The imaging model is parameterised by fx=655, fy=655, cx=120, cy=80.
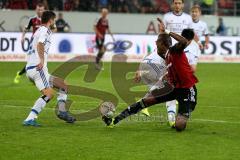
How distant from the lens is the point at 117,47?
3181 cm

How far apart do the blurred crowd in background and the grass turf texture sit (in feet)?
61.6

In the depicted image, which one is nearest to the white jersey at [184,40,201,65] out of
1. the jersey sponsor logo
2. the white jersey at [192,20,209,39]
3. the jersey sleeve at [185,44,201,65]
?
the jersey sleeve at [185,44,201,65]

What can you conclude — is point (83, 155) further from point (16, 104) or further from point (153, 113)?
point (16, 104)

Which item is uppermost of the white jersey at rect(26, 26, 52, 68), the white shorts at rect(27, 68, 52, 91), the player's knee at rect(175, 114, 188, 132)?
the white jersey at rect(26, 26, 52, 68)

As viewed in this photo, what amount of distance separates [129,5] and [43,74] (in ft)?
84.0

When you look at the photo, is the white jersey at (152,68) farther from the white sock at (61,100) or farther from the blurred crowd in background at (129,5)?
the blurred crowd in background at (129,5)

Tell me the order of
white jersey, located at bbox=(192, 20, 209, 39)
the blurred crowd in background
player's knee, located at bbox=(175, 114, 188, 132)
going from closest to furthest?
player's knee, located at bbox=(175, 114, 188, 132) < white jersey, located at bbox=(192, 20, 209, 39) < the blurred crowd in background

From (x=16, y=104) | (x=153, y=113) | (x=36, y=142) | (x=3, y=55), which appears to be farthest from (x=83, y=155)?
(x=3, y=55)

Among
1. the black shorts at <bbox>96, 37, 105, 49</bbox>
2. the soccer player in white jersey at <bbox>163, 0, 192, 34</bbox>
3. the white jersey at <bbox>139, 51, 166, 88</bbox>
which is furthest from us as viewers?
the black shorts at <bbox>96, 37, 105, 49</bbox>

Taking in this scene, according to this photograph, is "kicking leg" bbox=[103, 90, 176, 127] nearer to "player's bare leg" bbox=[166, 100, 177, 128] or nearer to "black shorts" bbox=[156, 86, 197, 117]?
"black shorts" bbox=[156, 86, 197, 117]

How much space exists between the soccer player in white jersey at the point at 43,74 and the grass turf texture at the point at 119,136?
29cm

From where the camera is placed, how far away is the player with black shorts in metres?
11.7

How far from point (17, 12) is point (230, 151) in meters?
26.1

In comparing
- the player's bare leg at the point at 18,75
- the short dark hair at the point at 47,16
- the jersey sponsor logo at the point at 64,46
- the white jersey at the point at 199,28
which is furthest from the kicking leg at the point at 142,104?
the jersey sponsor logo at the point at 64,46
